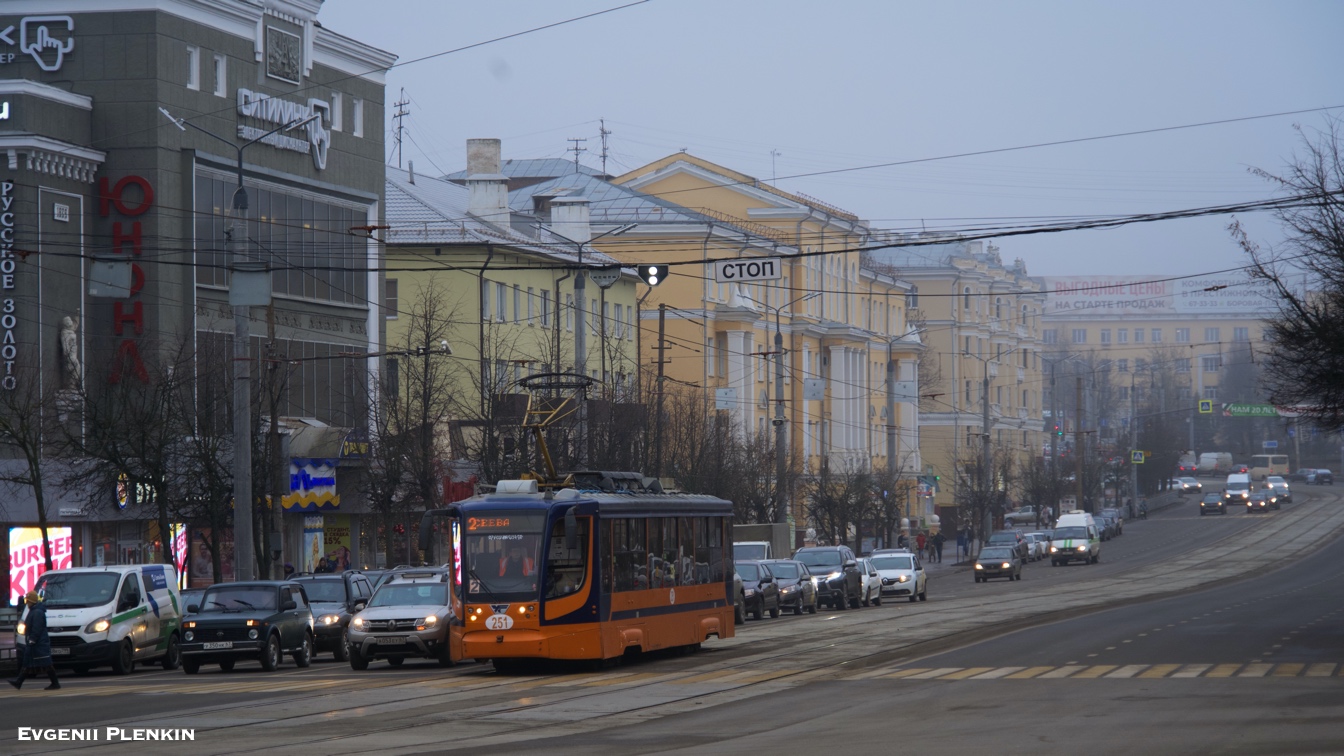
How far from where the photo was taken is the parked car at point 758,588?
41844 millimetres

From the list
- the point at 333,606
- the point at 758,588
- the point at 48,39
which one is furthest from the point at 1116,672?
the point at 48,39

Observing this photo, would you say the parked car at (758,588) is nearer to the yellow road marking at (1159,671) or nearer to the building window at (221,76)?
the yellow road marking at (1159,671)

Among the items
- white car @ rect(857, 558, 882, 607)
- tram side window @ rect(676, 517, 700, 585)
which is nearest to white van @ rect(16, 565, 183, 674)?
tram side window @ rect(676, 517, 700, 585)

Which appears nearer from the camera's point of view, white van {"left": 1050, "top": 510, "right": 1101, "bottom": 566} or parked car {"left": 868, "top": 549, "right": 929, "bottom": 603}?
parked car {"left": 868, "top": 549, "right": 929, "bottom": 603}

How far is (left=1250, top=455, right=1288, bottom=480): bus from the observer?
141 m

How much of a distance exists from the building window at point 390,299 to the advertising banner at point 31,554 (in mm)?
18698

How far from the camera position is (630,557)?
82.7 feet

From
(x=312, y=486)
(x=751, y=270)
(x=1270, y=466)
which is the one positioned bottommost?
(x=1270, y=466)

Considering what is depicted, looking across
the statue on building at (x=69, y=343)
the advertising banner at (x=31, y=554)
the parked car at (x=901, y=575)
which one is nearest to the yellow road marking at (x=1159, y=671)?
the advertising banner at (x=31, y=554)

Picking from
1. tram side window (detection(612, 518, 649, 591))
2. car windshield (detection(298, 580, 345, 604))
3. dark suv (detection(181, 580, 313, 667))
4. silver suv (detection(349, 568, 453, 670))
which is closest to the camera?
tram side window (detection(612, 518, 649, 591))

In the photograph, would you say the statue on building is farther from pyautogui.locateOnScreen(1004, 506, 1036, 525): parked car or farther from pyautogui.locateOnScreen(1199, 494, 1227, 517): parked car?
pyautogui.locateOnScreen(1199, 494, 1227, 517): parked car

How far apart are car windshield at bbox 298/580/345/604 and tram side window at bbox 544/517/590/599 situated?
29.7ft

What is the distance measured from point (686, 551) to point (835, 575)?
21691 millimetres

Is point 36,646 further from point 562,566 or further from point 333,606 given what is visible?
point 333,606
